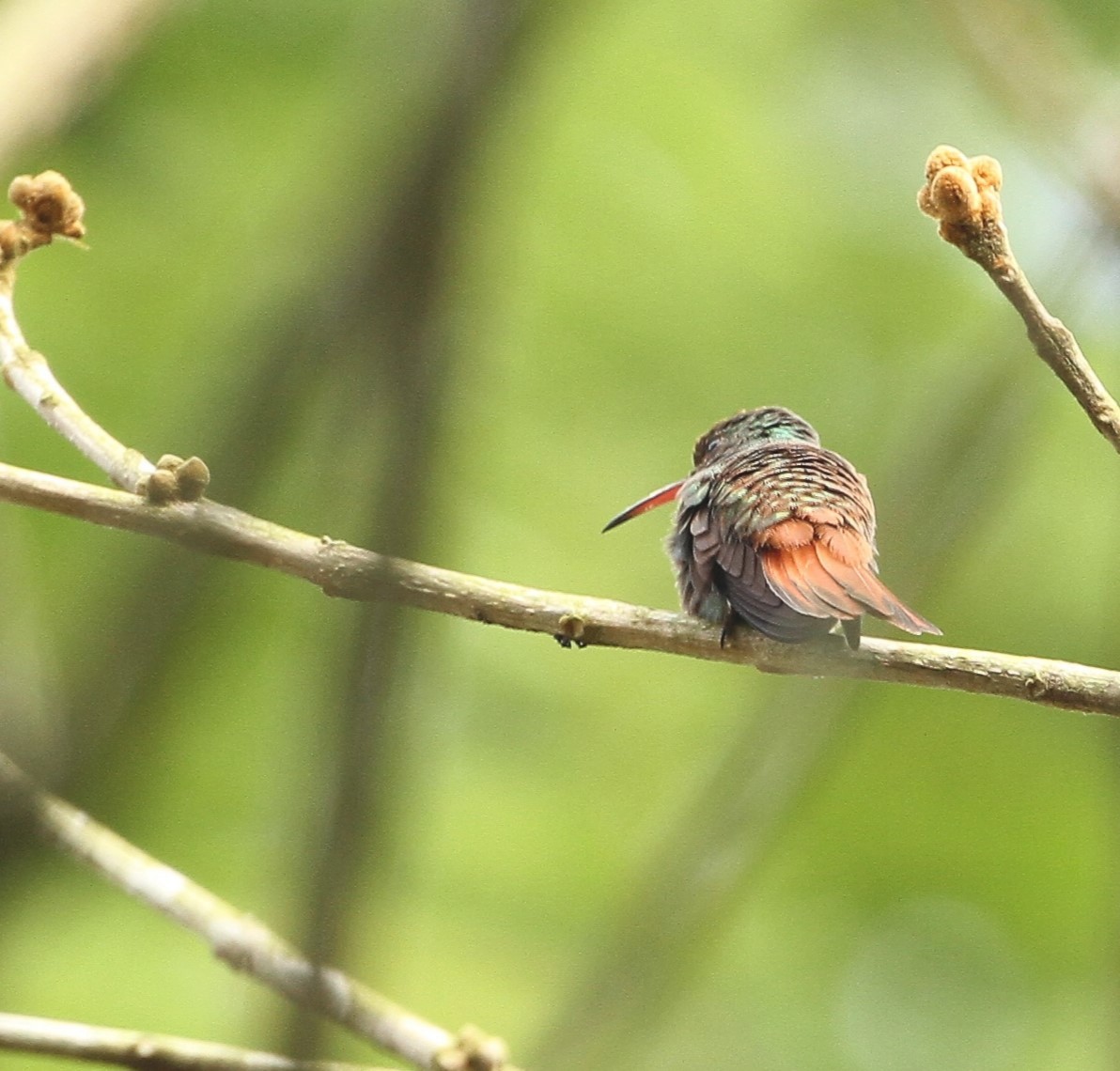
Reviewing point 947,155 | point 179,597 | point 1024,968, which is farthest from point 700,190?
point 179,597

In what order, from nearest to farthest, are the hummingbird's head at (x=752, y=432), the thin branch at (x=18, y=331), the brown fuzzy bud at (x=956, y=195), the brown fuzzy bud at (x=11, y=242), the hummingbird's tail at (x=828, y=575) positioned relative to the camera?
the brown fuzzy bud at (x=956, y=195), the hummingbird's tail at (x=828, y=575), the thin branch at (x=18, y=331), the brown fuzzy bud at (x=11, y=242), the hummingbird's head at (x=752, y=432)

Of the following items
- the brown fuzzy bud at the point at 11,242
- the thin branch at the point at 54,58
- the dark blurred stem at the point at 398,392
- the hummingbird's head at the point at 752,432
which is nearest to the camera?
the dark blurred stem at the point at 398,392

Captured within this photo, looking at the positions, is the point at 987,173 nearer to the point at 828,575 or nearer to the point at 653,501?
the point at 828,575

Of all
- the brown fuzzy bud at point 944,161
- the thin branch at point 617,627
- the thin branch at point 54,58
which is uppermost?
the thin branch at point 54,58

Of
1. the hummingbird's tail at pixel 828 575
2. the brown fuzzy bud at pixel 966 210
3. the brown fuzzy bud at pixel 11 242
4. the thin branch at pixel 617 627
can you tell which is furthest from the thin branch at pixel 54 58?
the brown fuzzy bud at pixel 966 210

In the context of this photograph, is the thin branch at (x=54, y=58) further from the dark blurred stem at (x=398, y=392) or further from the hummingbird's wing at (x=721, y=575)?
the dark blurred stem at (x=398, y=392)

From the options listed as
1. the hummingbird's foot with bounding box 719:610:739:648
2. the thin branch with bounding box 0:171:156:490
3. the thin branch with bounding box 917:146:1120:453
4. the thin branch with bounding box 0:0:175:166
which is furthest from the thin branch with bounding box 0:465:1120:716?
the thin branch with bounding box 0:0:175:166

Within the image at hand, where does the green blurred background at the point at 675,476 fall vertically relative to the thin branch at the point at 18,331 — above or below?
above
